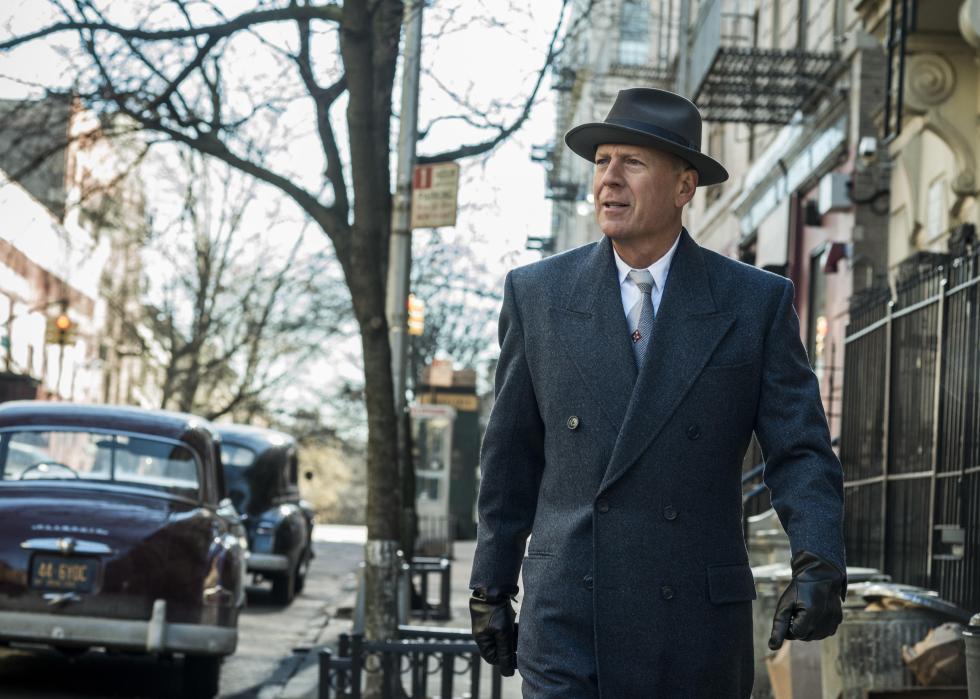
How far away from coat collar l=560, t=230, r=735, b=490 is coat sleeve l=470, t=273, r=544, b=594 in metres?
0.20

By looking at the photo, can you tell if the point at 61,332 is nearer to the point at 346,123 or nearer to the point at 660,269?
the point at 346,123

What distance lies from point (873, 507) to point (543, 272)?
26.0ft

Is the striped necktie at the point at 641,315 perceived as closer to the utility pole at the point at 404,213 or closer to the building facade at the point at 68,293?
the utility pole at the point at 404,213

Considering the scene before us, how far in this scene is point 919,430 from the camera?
1041cm

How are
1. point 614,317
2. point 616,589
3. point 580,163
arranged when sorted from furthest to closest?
point 580,163 → point 614,317 → point 616,589

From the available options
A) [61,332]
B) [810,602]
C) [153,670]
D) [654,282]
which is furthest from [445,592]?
[810,602]

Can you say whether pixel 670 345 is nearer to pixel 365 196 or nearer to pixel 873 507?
pixel 365 196

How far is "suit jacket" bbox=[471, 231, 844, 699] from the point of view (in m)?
3.92

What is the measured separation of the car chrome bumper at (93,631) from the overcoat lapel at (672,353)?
6270mm

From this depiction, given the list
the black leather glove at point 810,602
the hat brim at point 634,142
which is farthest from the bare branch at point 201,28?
the black leather glove at point 810,602

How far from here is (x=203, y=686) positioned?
1058 cm

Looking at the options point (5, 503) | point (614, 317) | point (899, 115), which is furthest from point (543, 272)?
point (899, 115)

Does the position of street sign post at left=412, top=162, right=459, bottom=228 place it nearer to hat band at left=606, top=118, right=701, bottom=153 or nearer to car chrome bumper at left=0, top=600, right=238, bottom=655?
car chrome bumper at left=0, top=600, right=238, bottom=655

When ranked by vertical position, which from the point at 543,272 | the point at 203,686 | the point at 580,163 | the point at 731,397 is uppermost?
the point at 580,163
